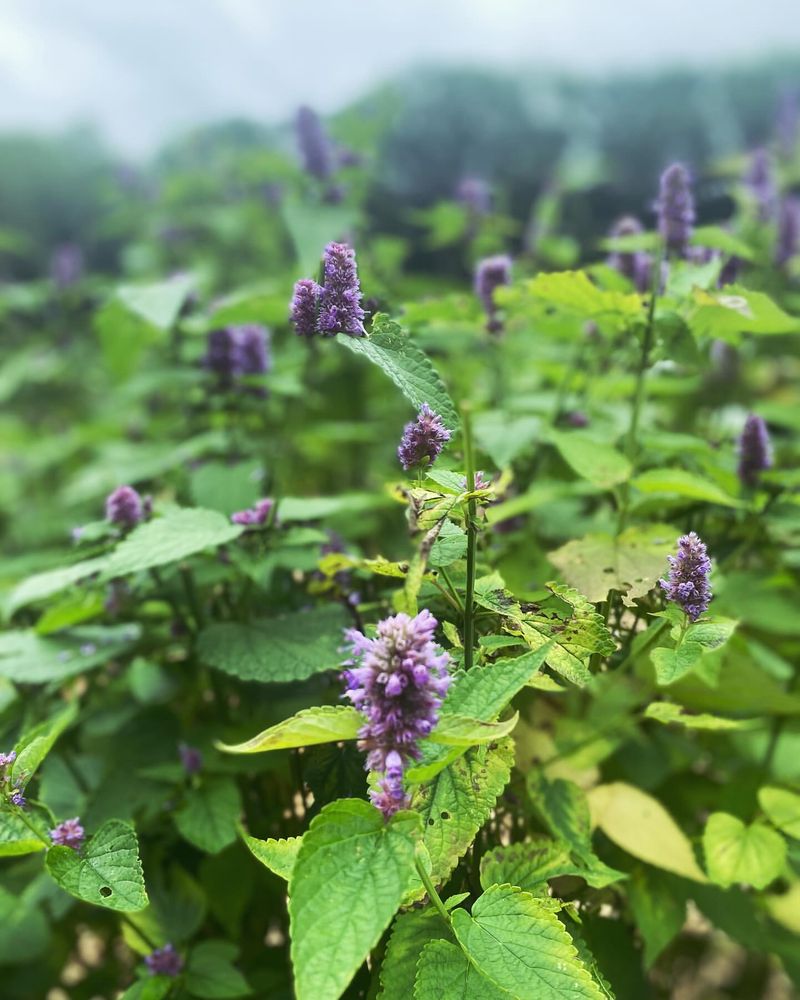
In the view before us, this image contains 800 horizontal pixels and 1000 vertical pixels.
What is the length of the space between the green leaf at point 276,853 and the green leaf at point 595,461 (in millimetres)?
522

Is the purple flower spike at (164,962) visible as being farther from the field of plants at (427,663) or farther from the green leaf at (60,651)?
the green leaf at (60,651)

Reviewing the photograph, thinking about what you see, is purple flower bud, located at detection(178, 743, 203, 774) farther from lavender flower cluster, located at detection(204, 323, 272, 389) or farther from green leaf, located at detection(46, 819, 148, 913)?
lavender flower cluster, located at detection(204, 323, 272, 389)

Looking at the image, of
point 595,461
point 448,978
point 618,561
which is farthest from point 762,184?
point 448,978

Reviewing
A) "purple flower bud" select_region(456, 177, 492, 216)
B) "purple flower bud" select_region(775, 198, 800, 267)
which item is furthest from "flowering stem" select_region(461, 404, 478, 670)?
"purple flower bud" select_region(456, 177, 492, 216)

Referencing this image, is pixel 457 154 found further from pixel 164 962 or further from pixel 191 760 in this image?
pixel 164 962

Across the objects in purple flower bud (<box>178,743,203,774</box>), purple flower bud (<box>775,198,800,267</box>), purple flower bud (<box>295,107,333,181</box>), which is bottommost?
purple flower bud (<box>178,743,203,774</box>)

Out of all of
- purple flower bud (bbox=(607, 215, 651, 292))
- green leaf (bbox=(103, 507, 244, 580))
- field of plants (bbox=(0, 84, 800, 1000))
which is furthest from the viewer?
purple flower bud (bbox=(607, 215, 651, 292))

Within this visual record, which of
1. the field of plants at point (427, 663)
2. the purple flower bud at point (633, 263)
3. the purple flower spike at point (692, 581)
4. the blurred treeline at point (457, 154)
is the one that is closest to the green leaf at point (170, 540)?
the field of plants at point (427, 663)

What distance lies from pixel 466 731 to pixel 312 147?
1567 millimetres

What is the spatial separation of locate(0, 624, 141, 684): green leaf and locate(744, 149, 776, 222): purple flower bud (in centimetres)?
156

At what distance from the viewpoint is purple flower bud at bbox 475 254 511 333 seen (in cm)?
121

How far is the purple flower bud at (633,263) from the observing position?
4.32ft

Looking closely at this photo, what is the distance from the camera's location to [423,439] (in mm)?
628

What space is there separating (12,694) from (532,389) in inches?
45.0
